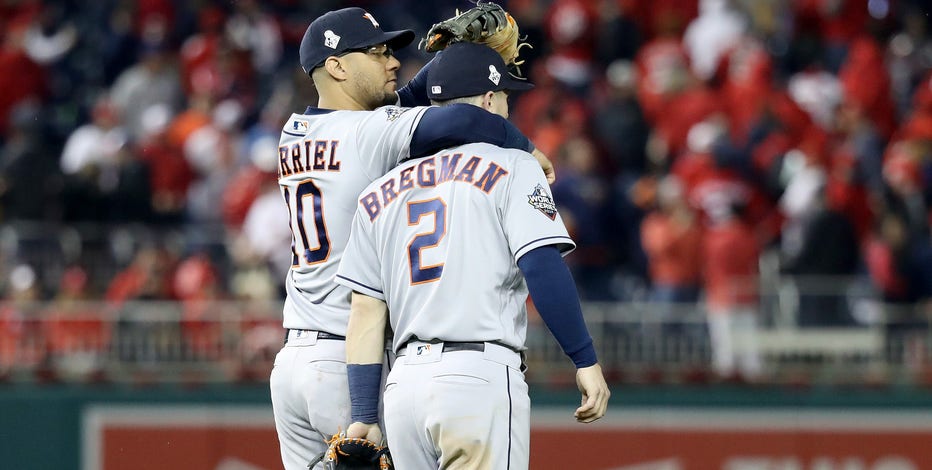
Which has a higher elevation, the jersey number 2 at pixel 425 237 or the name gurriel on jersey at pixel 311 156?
the name gurriel on jersey at pixel 311 156

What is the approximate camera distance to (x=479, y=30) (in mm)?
4648

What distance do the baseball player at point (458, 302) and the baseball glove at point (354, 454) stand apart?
0.05m

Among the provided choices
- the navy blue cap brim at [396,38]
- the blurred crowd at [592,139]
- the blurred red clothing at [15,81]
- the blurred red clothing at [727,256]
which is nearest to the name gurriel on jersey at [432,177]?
the navy blue cap brim at [396,38]

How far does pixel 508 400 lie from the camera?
14.0ft

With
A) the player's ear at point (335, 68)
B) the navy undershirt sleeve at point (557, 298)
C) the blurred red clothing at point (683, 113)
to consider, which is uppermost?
the blurred red clothing at point (683, 113)

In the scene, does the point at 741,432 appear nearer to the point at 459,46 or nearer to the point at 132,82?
the point at 459,46

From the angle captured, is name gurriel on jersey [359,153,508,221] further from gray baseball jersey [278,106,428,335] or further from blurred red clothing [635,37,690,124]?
blurred red clothing [635,37,690,124]

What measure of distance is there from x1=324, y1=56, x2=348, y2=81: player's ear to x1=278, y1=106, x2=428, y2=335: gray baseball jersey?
0.41 feet

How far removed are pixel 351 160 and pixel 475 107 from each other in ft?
1.52

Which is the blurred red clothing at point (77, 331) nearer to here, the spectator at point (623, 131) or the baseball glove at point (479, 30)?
the spectator at point (623, 131)

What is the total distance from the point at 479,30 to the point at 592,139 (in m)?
7.06

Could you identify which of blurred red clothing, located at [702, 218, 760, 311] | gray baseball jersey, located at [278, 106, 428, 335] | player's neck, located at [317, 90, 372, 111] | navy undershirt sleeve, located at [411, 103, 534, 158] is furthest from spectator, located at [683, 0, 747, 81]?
navy undershirt sleeve, located at [411, 103, 534, 158]

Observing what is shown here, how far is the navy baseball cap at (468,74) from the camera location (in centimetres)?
448

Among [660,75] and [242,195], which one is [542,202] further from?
[660,75]
